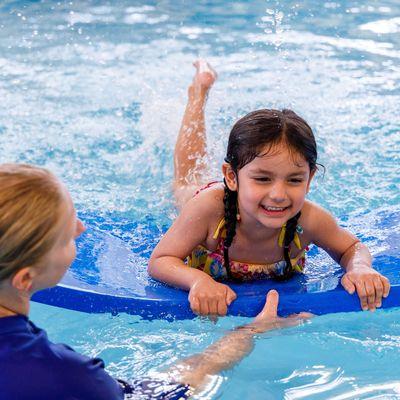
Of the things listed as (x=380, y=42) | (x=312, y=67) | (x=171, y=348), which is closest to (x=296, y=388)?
(x=171, y=348)

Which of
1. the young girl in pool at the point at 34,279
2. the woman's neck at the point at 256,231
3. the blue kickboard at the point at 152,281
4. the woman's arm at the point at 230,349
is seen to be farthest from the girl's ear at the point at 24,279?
the woman's neck at the point at 256,231

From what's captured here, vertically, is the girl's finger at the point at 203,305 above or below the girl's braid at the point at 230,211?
below

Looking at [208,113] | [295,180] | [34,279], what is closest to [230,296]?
[295,180]

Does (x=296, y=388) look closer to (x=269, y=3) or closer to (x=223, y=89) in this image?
(x=223, y=89)

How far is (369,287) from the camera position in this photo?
2.45 m

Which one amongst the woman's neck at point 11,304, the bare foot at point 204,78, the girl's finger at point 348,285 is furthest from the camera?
the bare foot at point 204,78

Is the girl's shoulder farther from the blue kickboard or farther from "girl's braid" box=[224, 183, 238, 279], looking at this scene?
the blue kickboard

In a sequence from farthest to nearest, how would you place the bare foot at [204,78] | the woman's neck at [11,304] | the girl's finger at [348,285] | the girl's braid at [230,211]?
the bare foot at [204,78], the girl's braid at [230,211], the girl's finger at [348,285], the woman's neck at [11,304]

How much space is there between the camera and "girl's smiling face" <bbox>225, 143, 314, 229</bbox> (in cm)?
234

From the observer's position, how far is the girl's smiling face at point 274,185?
234 cm

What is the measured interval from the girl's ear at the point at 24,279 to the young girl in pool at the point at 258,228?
84cm

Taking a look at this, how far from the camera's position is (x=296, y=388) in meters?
2.31

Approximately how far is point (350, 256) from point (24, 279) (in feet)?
4.44

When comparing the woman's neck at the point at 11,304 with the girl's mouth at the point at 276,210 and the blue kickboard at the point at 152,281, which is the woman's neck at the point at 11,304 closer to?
the blue kickboard at the point at 152,281
